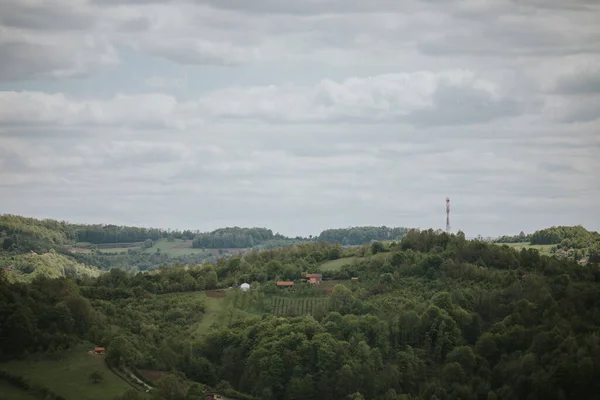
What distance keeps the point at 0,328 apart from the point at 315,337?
38029 mm

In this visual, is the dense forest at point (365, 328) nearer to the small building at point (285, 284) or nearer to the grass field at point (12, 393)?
the small building at point (285, 284)

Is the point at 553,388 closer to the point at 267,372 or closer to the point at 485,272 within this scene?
the point at 267,372

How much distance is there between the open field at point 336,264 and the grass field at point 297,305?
1595cm

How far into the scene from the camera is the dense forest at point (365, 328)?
117 m

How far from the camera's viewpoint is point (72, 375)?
11081 cm

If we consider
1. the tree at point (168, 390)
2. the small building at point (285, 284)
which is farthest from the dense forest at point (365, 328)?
the small building at point (285, 284)

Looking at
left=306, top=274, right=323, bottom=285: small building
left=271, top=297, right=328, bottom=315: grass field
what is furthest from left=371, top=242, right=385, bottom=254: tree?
left=271, top=297, right=328, bottom=315: grass field

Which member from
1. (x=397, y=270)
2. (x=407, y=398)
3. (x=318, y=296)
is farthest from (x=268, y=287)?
(x=407, y=398)

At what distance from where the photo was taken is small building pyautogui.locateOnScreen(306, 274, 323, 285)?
166 m

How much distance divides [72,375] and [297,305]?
166 ft

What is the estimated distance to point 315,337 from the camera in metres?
131

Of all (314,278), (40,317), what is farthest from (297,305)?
(40,317)

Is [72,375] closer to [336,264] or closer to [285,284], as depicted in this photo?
[285,284]

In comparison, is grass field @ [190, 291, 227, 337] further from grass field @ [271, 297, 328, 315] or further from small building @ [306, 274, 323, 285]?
small building @ [306, 274, 323, 285]
